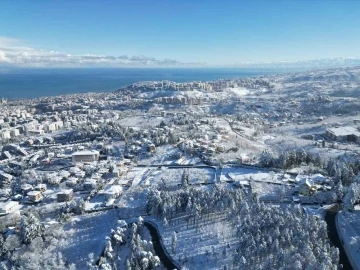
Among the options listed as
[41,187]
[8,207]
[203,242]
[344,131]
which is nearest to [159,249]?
[203,242]

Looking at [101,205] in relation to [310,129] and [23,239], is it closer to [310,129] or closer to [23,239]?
→ [23,239]

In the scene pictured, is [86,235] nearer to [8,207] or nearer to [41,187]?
[8,207]

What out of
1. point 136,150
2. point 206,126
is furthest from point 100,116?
point 136,150

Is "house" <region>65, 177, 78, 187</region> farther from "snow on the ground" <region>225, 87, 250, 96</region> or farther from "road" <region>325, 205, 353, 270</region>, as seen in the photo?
"snow on the ground" <region>225, 87, 250, 96</region>

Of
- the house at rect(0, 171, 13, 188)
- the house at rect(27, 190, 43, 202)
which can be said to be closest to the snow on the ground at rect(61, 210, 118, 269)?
the house at rect(27, 190, 43, 202)

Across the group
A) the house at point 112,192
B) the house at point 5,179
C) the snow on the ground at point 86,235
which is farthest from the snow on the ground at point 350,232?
the house at point 5,179
